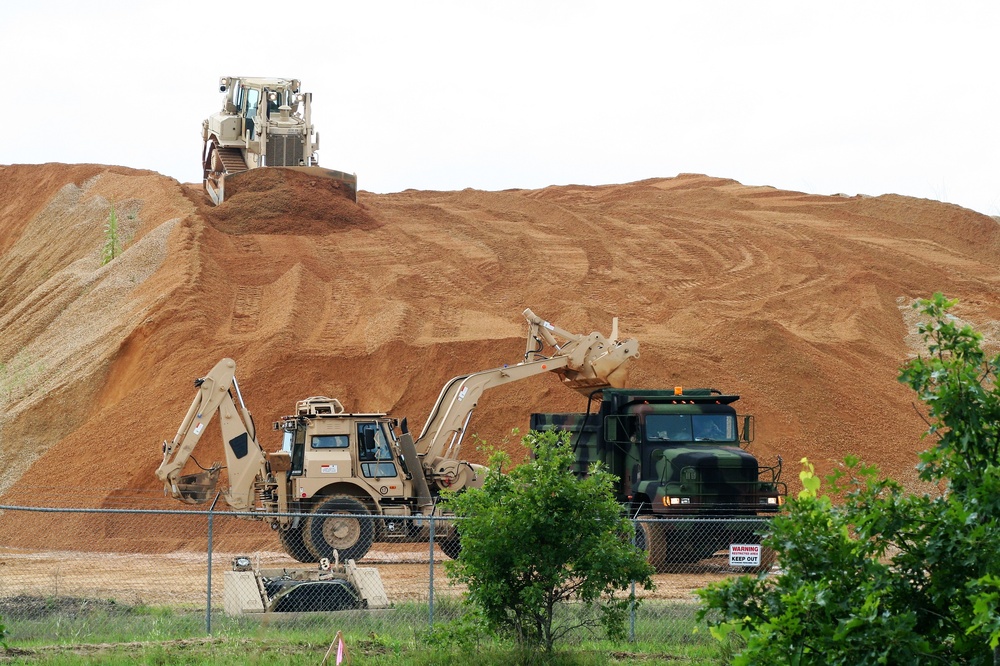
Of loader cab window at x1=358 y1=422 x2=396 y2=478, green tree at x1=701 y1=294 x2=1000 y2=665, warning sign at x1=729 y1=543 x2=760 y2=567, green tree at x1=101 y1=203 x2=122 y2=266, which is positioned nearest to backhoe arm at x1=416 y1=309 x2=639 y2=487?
loader cab window at x1=358 y1=422 x2=396 y2=478

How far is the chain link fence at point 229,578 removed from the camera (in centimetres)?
1320

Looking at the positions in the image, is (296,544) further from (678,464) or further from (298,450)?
(678,464)

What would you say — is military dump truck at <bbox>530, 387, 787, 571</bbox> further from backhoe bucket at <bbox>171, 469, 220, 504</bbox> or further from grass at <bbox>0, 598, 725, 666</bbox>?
backhoe bucket at <bbox>171, 469, 220, 504</bbox>

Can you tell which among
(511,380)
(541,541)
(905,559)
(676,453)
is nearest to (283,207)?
(511,380)

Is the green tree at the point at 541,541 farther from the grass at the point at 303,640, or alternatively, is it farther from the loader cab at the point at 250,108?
the loader cab at the point at 250,108

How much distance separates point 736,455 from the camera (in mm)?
18594

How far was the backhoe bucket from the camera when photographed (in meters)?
20.1

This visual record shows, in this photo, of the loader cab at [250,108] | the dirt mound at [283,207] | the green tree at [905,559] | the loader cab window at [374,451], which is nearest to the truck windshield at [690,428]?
the loader cab window at [374,451]

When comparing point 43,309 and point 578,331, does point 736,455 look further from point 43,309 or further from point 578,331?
point 43,309

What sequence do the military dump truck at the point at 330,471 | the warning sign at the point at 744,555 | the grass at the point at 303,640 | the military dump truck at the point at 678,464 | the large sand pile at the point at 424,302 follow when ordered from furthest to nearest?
the large sand pile at the point at 424,302 → the military dump truck at the point at 330,471 → the military dump truck at the point at 678,464 → the warning sign at the point at 744,555 → the grass at the point at 303,640

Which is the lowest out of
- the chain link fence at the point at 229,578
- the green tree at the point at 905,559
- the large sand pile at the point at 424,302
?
the chain link fence at the point at 229,578

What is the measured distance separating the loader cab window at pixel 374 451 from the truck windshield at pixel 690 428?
4191 millimetres

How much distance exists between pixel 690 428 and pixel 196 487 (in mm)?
8237

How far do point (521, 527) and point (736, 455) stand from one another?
851 cm
